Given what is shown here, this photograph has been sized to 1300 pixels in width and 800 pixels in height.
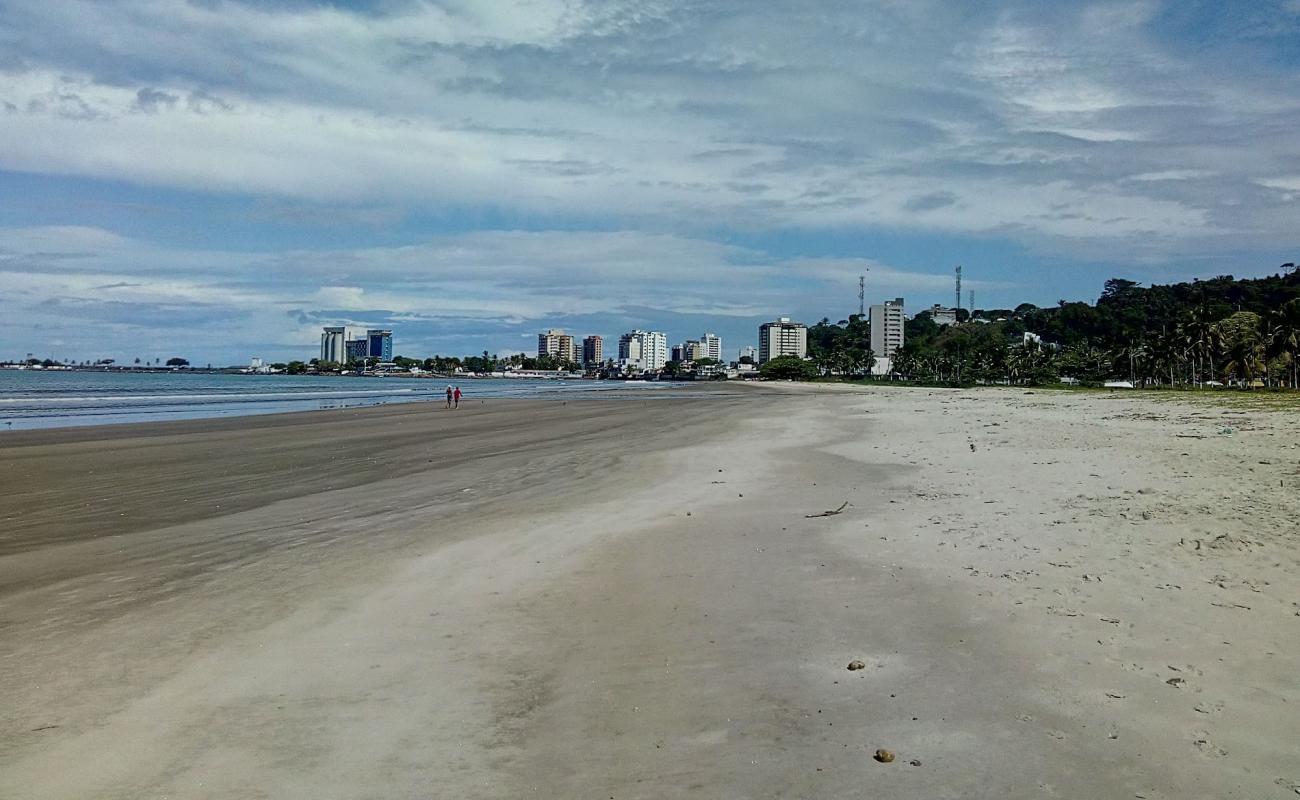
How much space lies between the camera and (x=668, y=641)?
6027mm

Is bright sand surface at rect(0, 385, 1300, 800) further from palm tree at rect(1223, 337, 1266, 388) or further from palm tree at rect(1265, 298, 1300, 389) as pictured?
palm tree at rect(1223, 337, 1266, 388)

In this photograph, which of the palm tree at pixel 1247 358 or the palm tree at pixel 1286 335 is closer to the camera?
the palm tree at pixel 1286 335

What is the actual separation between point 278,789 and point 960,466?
1334 centimetres

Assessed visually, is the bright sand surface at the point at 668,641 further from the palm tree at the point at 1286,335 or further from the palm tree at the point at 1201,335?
the palm tree at the point at 1201,335

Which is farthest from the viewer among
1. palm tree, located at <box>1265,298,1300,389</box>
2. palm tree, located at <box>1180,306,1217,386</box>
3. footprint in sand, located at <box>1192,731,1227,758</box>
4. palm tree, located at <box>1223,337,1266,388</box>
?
palm tree, located at <box>1180,306,1217,386</box>

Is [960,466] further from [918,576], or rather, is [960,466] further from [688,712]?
[688,712]

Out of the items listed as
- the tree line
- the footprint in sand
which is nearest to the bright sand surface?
the footprint in sand

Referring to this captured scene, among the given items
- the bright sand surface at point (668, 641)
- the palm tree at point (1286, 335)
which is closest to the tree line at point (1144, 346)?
the palm tree at point (1286, 335)

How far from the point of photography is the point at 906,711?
464 centimetres

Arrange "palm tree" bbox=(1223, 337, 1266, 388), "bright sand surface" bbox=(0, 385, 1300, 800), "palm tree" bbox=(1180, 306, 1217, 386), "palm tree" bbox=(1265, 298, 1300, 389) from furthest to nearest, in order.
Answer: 1. "palm tree" bbox=(1180, 306, 1217, 386)
2. "palm tree" bbox=(1223, 337, 1266, 388)
3. "palm tree" bbox=(1265, 298, 1300, 389)
4. "bright sand surface" bbox=(0, 385, 1300, 800)

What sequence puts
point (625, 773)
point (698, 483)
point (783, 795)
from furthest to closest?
point (698, 483), point (625, 773), point (783, 795)

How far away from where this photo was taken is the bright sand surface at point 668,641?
13.4 feet

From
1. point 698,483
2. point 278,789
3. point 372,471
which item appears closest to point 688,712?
point 278,789

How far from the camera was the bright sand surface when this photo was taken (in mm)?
4098
